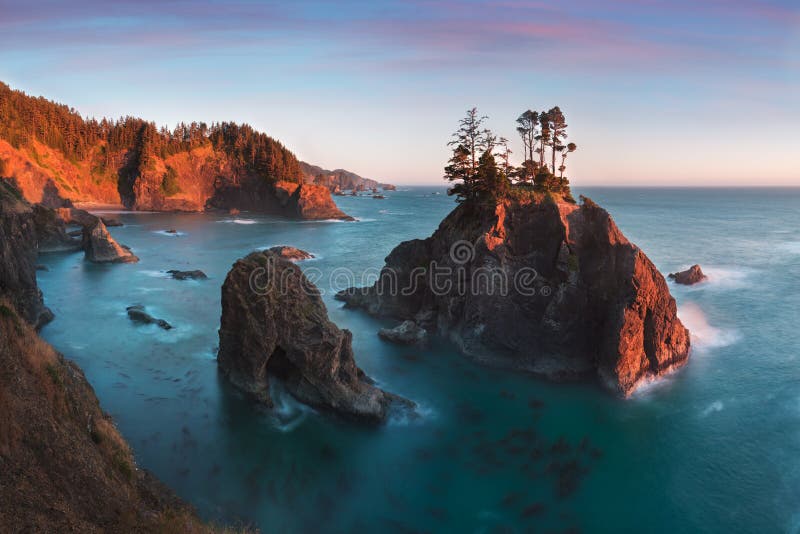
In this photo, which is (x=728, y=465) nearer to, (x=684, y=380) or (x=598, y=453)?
(x=598, y=453)

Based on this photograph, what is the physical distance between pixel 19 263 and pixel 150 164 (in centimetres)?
11020

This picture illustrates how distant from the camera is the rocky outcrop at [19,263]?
3457cm

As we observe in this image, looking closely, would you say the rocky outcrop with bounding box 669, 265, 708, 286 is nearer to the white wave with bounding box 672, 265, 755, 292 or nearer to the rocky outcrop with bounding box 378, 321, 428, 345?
the white wave with bounding box 672, 265, 755, 292

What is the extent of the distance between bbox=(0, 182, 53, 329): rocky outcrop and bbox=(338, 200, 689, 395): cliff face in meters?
33.4

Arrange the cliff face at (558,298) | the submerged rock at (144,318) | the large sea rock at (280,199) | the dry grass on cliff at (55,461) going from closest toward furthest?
the dry grass on cliff at (55,461) < the cliff face at (558,298) < the submerged rock at (144,318) < the large sea rock at (280,199)

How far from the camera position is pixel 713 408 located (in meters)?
31.5

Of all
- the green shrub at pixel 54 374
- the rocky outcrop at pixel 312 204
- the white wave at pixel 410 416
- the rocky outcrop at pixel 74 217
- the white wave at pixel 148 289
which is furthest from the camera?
the rocky outcrop at pixel 312 204

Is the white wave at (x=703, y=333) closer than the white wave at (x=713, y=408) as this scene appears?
No

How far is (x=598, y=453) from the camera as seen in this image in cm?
2677

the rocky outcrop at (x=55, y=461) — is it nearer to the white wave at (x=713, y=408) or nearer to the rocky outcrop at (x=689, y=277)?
the white wave at (x=713, y=408)

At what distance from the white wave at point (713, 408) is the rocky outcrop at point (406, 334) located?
68.6ft

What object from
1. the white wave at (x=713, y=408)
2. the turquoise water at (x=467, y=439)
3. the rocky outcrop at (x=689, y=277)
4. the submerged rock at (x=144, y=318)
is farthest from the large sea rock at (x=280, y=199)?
the white wave at (x=713, y=408)

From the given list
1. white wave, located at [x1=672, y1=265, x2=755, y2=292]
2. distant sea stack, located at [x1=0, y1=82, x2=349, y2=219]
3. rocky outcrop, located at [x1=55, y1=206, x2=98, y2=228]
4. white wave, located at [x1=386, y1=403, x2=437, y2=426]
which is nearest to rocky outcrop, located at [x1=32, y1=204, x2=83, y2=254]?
rocky outcrop, located at [x1=55, y1=206, x2=98, y2=228]

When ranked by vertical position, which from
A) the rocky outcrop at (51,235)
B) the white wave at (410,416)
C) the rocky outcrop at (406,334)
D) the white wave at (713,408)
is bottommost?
the white wave at (713,408)
